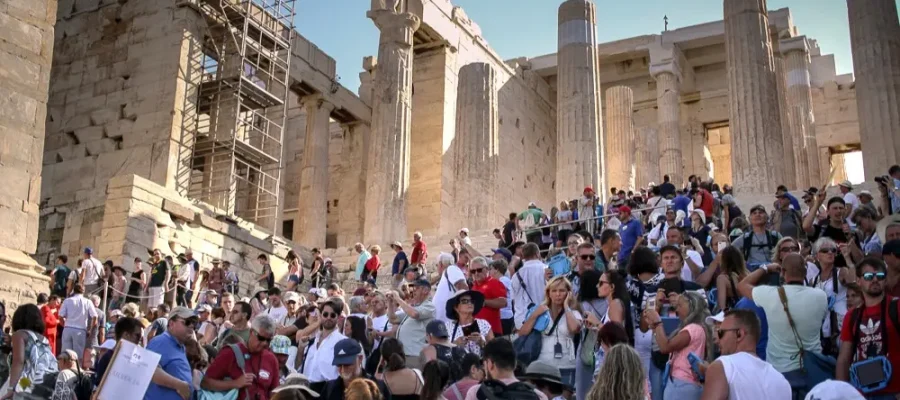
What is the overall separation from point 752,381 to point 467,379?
210cm

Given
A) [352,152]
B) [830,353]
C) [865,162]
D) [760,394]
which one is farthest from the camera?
[352,152]

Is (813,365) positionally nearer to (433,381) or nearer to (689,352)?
(689,352)

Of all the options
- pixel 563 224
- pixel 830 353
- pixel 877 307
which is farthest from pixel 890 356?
pixel 563 224

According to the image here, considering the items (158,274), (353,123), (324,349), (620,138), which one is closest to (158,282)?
(158,274)

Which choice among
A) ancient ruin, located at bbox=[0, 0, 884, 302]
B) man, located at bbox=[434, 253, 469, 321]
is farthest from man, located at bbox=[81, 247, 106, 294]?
man, located at bbox=[434, 253, 469, 321]

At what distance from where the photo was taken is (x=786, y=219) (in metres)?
15.0

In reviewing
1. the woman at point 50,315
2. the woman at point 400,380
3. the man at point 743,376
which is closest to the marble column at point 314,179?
the woman at point 50,315

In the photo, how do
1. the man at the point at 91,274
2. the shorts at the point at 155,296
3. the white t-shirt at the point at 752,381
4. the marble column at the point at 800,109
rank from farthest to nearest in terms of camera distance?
the marble column at the point at 800,109
the shorts at the point at 155,296
the man at the point at 91,274
the white t-shirt at the point at 752,381

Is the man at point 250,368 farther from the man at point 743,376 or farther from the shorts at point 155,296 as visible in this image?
the shorts at point 155,296

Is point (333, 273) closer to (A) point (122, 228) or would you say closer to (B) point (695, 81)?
(A) point (122, 228)

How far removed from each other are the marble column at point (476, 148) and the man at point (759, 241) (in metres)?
17.3

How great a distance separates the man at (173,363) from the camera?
775 centimetres

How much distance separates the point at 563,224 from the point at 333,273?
17.4ft

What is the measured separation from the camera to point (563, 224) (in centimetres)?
2116
